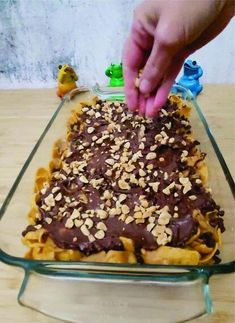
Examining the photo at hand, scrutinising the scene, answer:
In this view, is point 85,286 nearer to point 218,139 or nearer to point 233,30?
point 218,139

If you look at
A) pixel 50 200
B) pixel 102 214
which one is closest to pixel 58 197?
pixel 50 200

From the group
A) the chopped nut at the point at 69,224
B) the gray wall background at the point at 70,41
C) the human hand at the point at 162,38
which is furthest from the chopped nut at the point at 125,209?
the gray wall background at the point at 70,41

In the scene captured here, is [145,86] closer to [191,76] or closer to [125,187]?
[125,187]

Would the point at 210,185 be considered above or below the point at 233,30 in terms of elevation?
below

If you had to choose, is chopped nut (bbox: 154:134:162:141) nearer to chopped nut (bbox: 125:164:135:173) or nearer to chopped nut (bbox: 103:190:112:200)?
chopped nut (bbox: 125:164:135:173)

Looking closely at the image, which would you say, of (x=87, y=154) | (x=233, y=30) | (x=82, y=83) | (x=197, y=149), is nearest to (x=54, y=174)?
(x=87, y=154)

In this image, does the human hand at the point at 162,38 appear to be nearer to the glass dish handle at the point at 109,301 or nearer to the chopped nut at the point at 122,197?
the chopped nut at the point at 122,197
